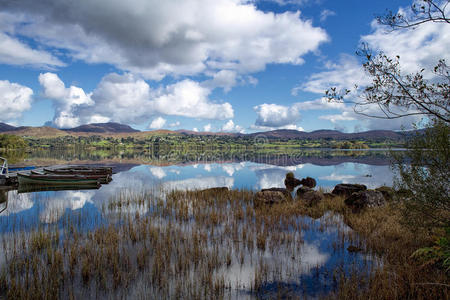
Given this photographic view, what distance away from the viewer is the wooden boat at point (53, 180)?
27844mm

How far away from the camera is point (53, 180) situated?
28500 mm

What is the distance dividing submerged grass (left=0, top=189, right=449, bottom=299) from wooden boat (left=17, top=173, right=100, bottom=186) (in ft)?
58.2

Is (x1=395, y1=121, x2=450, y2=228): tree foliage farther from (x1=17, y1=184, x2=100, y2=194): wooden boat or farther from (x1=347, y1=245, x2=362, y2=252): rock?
(x1=17, y1=184, x2=100, y2=194): wooden boat

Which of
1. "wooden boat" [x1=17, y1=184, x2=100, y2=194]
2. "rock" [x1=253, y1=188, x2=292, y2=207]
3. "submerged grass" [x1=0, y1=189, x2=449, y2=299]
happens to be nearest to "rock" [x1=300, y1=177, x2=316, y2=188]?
"rock" [x1=253, y1=188, x2=292, y2=207]

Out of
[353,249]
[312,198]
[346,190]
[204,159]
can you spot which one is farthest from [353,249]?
[204,159]

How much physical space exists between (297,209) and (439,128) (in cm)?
979

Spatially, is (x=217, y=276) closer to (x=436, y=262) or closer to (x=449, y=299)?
(x=449, y=299)

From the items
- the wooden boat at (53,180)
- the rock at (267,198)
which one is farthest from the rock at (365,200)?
the wooden boat at (53,180)

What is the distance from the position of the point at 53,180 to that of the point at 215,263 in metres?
28.7

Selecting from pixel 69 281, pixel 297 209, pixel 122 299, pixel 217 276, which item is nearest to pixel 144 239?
pixel 69 281

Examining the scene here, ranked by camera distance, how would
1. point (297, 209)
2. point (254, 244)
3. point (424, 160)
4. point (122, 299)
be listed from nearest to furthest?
point (122, 299)
point (424, 160)
point (254, 244)
point (297, 209)

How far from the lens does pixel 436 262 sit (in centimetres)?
805

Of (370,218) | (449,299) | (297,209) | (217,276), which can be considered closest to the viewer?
(449,299)

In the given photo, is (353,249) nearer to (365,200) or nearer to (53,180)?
(365,200)
